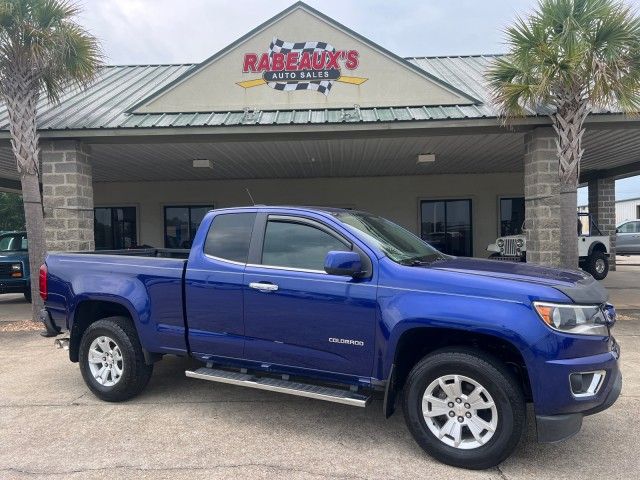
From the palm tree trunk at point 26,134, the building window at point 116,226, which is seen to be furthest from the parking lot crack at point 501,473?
the building window at point 116,226

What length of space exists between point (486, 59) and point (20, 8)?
10759mm

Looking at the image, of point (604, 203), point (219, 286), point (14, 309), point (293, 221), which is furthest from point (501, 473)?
point (604, 203)

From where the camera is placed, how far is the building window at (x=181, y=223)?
16.8 metres

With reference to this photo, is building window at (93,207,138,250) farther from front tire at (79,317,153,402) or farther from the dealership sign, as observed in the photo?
front tire at (79,317,153,402)

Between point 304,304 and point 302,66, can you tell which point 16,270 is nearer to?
point 302,66

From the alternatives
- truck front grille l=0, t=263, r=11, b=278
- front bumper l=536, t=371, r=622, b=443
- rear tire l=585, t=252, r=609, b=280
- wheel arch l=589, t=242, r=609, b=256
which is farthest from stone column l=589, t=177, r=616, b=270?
truck front grille l=0, t=263, r=11, b=278

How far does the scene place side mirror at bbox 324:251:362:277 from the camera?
3496 mm

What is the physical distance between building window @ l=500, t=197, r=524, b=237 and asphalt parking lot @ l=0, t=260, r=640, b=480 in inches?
453

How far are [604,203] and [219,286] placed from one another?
16498 mm

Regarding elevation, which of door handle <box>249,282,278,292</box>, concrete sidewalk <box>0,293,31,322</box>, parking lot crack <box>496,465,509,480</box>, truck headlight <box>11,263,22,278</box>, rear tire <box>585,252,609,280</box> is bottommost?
parking lot crack <box>496,465,509,480</box>

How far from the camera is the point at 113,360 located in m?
4.70

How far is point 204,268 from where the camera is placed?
428 cm

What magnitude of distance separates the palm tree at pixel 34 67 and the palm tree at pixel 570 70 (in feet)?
22.6

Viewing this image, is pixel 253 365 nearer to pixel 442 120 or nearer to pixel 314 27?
pixel 442 120
